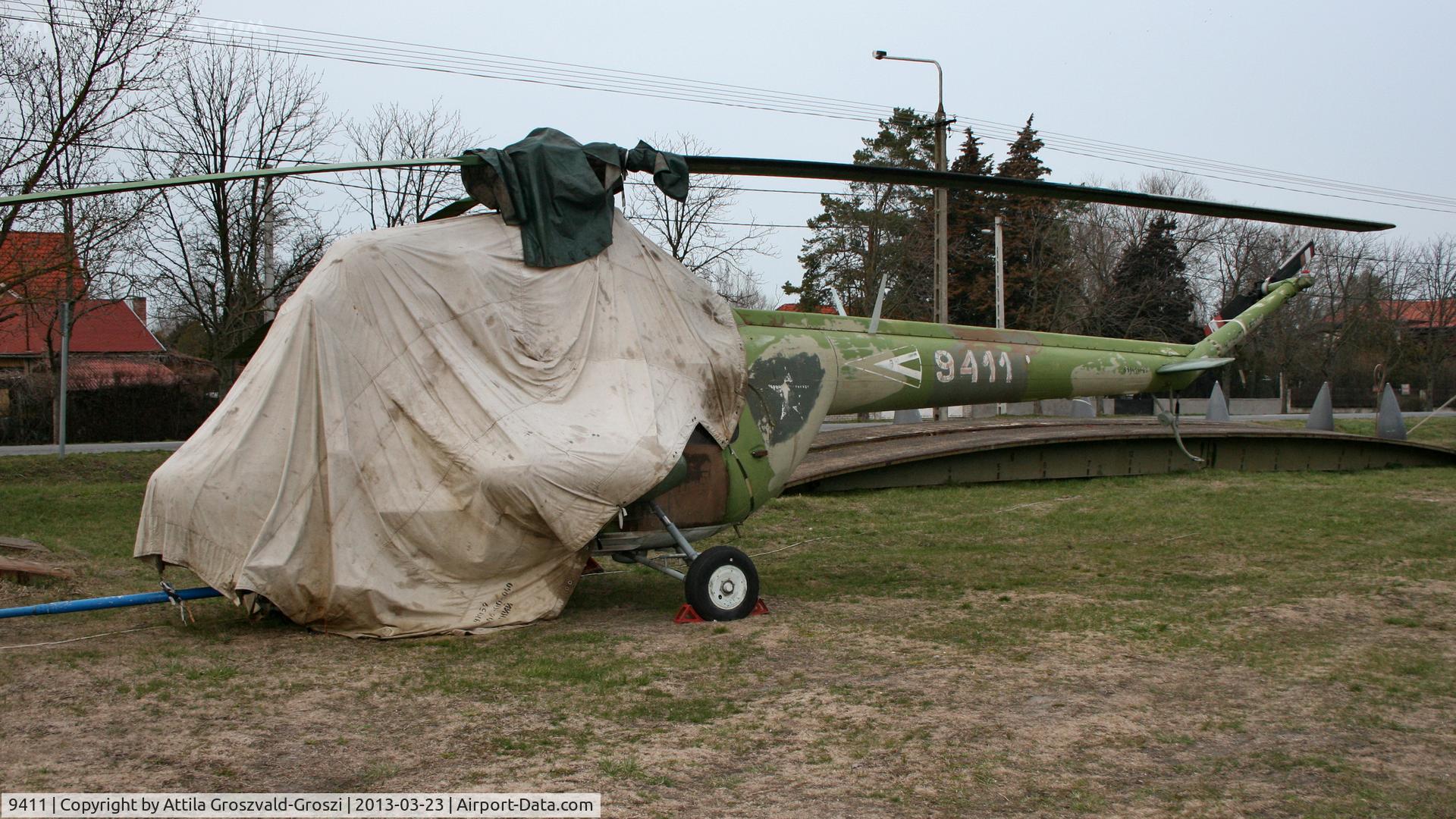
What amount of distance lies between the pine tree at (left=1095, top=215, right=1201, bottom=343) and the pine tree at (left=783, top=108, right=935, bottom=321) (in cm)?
724

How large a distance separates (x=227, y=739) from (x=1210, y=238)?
52527 millimetres

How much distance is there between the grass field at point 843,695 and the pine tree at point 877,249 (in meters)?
33.5

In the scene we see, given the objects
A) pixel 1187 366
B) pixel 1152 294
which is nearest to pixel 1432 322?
pixel 1152 294

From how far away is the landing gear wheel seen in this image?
7.92 meters

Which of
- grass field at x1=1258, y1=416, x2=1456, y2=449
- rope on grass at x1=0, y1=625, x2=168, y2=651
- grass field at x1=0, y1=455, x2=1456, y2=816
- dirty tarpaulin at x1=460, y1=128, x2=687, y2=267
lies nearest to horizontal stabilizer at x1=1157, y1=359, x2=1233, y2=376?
grass field at x1=0, y1=455, x2=1456, y2=816

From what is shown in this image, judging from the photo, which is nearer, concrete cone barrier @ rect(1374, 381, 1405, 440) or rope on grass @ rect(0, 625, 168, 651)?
rope on grass @ rect(0, 625, 168, 651)

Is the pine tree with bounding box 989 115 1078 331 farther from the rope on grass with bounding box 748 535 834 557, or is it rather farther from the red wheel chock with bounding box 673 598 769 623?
the red wheel chock with bounding box 673 598 769 623

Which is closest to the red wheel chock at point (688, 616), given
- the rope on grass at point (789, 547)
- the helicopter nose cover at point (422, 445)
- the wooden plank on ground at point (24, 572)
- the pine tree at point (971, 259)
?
the helicopter nose cover at point (422, 445)

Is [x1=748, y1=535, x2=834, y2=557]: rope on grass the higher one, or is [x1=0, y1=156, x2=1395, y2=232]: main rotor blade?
[x1=0, y1=156, x2=1395, y2=232]: main rotor blade

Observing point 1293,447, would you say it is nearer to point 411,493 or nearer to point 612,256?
point 612,256

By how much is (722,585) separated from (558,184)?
3.15 m

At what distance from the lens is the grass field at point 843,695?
15.4 ft

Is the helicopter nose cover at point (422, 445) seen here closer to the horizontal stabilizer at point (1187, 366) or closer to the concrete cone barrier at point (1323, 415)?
the horizontal stabilizer at point (1187, 366)

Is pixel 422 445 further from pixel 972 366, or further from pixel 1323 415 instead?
pixel 1323 415
